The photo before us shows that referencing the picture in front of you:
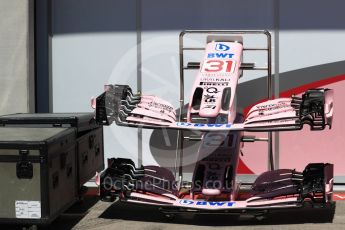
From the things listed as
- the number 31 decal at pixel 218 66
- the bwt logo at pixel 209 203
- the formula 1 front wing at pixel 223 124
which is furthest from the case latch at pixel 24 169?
the number 31 decal at pixel 218 66

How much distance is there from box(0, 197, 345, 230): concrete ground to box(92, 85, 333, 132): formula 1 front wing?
966 millimetres

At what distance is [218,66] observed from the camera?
655 centimetres

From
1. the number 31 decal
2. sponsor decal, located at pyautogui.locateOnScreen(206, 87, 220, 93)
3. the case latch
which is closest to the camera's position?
the case latch

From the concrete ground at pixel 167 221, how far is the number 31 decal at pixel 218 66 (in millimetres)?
1471

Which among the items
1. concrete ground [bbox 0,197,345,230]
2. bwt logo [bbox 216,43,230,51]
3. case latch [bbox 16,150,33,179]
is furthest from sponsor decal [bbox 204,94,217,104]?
case latch [bbox 16,150,33,179]

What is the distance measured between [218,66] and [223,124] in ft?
3.20

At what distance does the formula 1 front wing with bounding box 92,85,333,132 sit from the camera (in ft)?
18.5

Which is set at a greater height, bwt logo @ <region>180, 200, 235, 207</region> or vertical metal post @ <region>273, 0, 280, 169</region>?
vertical metal post @ <region>273, 0, 280, 169</region>

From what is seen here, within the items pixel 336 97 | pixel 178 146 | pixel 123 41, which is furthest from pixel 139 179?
pixel 336 97

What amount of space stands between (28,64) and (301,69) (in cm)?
333

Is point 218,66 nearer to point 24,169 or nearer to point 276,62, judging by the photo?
point 276,62

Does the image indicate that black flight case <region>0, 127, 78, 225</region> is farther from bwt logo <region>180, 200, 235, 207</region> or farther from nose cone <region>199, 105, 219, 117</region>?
nose cone <region>199, 105, 219, 117</region>

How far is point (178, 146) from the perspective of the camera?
290 inches

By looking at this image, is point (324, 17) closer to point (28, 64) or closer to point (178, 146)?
point (178, 146)
